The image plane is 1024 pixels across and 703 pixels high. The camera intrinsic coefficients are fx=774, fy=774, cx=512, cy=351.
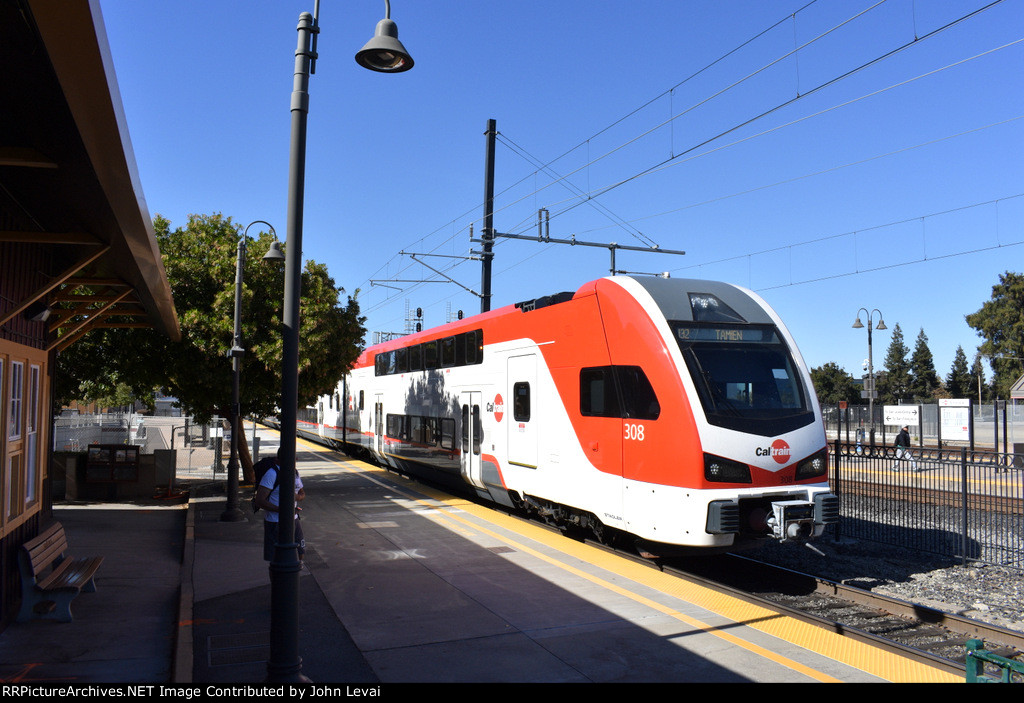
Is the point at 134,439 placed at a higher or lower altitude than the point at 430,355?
lower

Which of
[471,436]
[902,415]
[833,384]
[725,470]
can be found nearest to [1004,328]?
[833,384]

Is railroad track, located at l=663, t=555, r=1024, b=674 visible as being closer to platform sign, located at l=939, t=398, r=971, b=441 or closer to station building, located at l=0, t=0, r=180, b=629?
station building, located at l=0, t=0, r=180, b=629

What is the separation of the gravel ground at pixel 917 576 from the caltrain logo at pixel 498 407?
4811 mm

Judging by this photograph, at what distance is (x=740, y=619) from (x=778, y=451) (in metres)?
2.15

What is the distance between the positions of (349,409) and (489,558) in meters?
18.3

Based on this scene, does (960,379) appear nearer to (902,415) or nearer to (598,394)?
(902,415)

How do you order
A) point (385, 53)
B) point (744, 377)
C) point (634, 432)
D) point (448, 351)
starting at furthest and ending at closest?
point (448, 351) < point (634, 432) < point (744, 377) < point (385, 53)

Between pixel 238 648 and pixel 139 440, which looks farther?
pixel 139 440

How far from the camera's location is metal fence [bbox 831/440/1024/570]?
434 inches

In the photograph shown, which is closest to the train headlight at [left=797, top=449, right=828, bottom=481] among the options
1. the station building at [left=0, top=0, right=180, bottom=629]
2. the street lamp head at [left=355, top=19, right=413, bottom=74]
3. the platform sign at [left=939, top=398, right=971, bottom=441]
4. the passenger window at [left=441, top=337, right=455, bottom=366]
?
the street lamp head at [left=355, top=19, right=413, bottom=74]

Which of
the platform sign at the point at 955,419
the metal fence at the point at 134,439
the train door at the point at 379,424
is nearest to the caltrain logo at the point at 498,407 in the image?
the metal fence at the point at 134,439

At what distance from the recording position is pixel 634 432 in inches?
385

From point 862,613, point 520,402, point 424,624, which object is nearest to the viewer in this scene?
point 424,624

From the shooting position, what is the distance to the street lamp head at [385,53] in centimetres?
616
